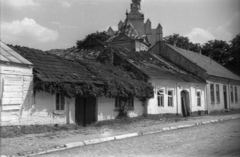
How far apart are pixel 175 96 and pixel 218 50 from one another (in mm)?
26477

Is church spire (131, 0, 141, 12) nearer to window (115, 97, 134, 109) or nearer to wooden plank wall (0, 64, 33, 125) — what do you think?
window (115, 97, 134, 109)

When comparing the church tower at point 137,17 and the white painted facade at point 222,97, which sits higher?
the church tower at point 137,17

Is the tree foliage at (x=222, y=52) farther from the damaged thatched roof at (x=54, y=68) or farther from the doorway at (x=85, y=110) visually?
the doorway at (x=85, y=110)

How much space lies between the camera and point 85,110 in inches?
651

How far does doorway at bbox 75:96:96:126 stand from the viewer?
15953 millimetres

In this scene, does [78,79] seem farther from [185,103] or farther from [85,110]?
[185,103]

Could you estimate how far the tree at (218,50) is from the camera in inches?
1804

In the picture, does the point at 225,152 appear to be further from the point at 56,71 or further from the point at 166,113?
the point at 166,113

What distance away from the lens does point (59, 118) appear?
1462 centimetres

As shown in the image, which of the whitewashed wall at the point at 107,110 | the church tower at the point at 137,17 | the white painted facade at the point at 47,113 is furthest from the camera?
the church tower at the point at 137,17

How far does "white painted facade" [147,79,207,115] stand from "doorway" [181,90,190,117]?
28 cm

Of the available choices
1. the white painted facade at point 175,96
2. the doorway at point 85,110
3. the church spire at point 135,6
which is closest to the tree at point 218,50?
the white painted facade at point 175,96

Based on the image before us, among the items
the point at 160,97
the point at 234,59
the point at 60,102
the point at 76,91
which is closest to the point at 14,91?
the point at 60,102

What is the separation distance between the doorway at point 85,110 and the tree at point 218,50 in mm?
32569
